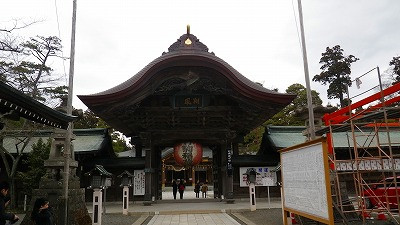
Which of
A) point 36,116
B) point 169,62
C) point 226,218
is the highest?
point 169,62

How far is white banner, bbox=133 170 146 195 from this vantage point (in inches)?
705

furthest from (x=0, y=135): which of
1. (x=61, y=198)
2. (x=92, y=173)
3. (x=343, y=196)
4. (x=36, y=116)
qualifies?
(x=343, y=196)

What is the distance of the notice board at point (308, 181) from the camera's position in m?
5.32

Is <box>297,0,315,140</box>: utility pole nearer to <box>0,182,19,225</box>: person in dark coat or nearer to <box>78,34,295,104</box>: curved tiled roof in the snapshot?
<box>78,34,295,104</box>: curved tiled roof

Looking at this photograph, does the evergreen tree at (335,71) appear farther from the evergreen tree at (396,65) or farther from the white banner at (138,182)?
the white banner at (138,182)

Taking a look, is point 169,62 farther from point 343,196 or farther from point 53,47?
point 53,47

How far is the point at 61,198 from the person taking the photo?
27.2 ft

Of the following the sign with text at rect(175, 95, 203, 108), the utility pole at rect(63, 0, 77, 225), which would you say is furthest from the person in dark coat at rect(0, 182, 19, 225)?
the sign with text at rect(175, 95, 203, 108)

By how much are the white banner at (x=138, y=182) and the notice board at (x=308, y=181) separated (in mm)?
11781

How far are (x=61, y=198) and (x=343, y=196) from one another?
8.56 metres

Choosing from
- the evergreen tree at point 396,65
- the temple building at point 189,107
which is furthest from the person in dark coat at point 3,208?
the evergreen tree at point 396,65

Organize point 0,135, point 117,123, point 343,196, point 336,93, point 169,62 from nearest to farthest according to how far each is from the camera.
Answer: point 343,196
point 169,62
point 0,135
point 117,123
point 336,93

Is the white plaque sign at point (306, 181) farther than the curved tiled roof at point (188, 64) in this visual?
No

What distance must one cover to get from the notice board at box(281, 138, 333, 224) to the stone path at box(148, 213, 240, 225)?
3279 millimetres
